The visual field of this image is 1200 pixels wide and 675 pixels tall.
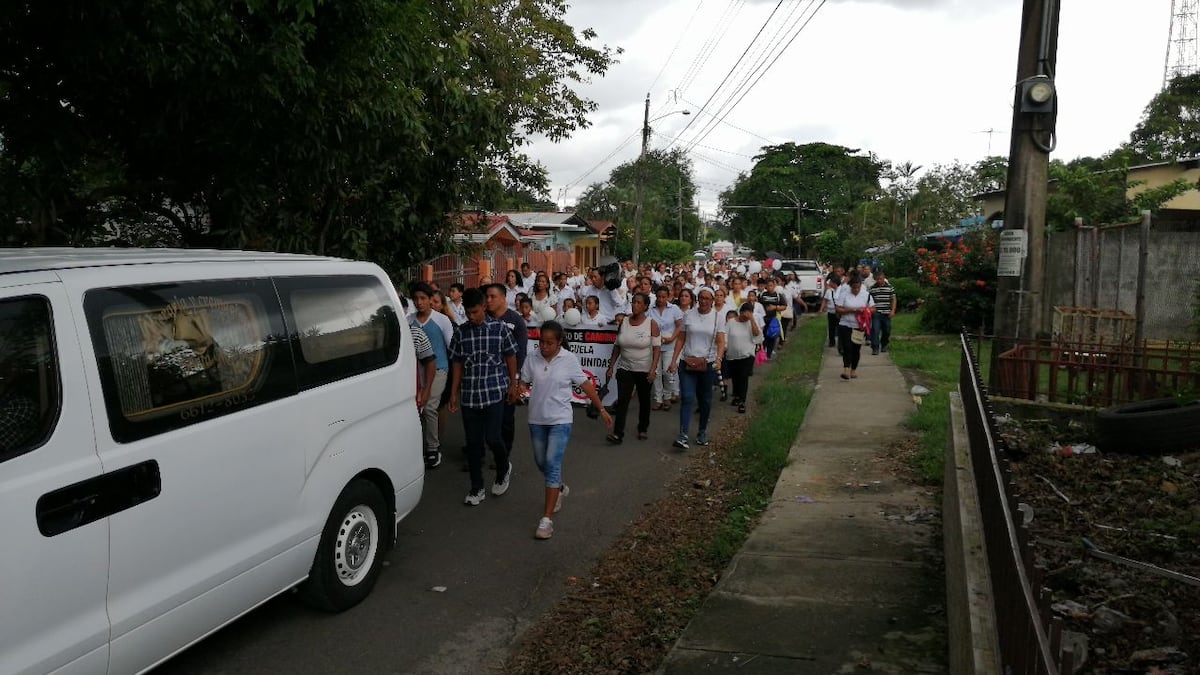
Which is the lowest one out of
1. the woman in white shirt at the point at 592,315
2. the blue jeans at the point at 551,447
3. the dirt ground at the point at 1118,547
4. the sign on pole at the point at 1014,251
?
the dirt ground at the point at 1118,547

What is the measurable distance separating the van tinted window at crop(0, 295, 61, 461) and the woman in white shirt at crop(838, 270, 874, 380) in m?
11.2

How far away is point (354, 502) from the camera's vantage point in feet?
16.2

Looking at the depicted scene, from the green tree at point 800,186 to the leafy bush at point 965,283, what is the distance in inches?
2526

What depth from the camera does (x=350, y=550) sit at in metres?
4.99

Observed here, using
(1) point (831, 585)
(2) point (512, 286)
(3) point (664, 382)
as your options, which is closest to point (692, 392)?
(3) point (664, 382)

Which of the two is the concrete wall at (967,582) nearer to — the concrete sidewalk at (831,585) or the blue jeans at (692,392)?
the concrete sidewalk at (831,585)

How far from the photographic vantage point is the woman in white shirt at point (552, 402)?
21.2ft

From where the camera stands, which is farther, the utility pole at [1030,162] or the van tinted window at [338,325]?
the utility pole at [1030,162]

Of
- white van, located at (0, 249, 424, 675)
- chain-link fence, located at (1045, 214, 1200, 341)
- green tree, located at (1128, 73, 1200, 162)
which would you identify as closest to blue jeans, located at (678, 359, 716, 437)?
white van, located at (0, 249, 424, 675)

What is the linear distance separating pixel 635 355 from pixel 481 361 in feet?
9.16

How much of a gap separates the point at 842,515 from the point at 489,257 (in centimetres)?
1826

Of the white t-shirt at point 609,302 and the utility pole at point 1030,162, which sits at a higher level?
the utility pole at point 1030,162

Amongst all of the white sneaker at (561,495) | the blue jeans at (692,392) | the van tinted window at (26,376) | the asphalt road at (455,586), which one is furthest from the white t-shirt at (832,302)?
the van tinted window at (26,376)

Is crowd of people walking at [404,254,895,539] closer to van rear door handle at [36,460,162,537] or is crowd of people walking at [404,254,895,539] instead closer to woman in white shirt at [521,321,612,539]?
woman in white shirt at [521,321,612,539]
